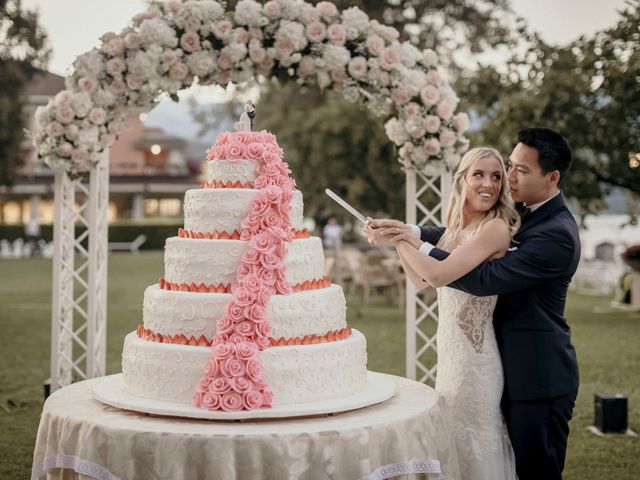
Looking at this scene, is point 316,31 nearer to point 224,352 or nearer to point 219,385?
point 224,352

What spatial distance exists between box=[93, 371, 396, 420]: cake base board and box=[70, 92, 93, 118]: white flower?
3464mm

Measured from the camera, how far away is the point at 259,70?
771 cm

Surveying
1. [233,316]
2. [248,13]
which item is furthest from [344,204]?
[248,13]

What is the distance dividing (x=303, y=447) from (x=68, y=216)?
17.4 ft

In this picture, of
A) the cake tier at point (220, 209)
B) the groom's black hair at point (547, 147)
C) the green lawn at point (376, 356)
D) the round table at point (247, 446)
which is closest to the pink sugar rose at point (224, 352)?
the round table at point (247, 446)

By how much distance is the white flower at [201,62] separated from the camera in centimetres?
747

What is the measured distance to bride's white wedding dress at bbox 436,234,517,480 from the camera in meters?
4.50

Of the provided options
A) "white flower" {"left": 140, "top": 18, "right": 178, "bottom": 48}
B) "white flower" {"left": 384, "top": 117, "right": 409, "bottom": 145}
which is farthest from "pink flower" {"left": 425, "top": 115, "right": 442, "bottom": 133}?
"white flower" {"left": 140, "top": 18, "right": 178, "bottom": 48}

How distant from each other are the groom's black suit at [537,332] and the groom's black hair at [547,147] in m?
0.19

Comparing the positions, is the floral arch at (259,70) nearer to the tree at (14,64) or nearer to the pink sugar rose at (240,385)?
the pink sugar rose at (240,385)

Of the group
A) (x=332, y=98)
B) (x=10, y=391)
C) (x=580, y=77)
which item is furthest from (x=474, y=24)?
(x=10, y=391)

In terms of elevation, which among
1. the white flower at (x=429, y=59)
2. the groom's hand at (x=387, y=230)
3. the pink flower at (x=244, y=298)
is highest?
the white flower at (x=429, y=59)

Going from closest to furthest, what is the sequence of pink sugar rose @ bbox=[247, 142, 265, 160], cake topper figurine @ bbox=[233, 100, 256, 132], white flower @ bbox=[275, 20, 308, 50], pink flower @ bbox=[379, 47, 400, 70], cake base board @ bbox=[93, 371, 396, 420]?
1. cake base board @ bbox=[93, 371, 396, 420]
2. pink sugar rose @ bbox=[247, 142, 265, 160]
3. cake topper figurine @ bbox=[233, 100, 256, 132]
4. white flower @ bbox=[275, 20, 308, 50]
5. pink flower @ bbox=[379, 47, 400, 70]

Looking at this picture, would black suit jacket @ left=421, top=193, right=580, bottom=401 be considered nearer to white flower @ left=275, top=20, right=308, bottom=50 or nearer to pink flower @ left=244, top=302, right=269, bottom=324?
pink flower @ left=244, top=302, right=269, bottom=324
